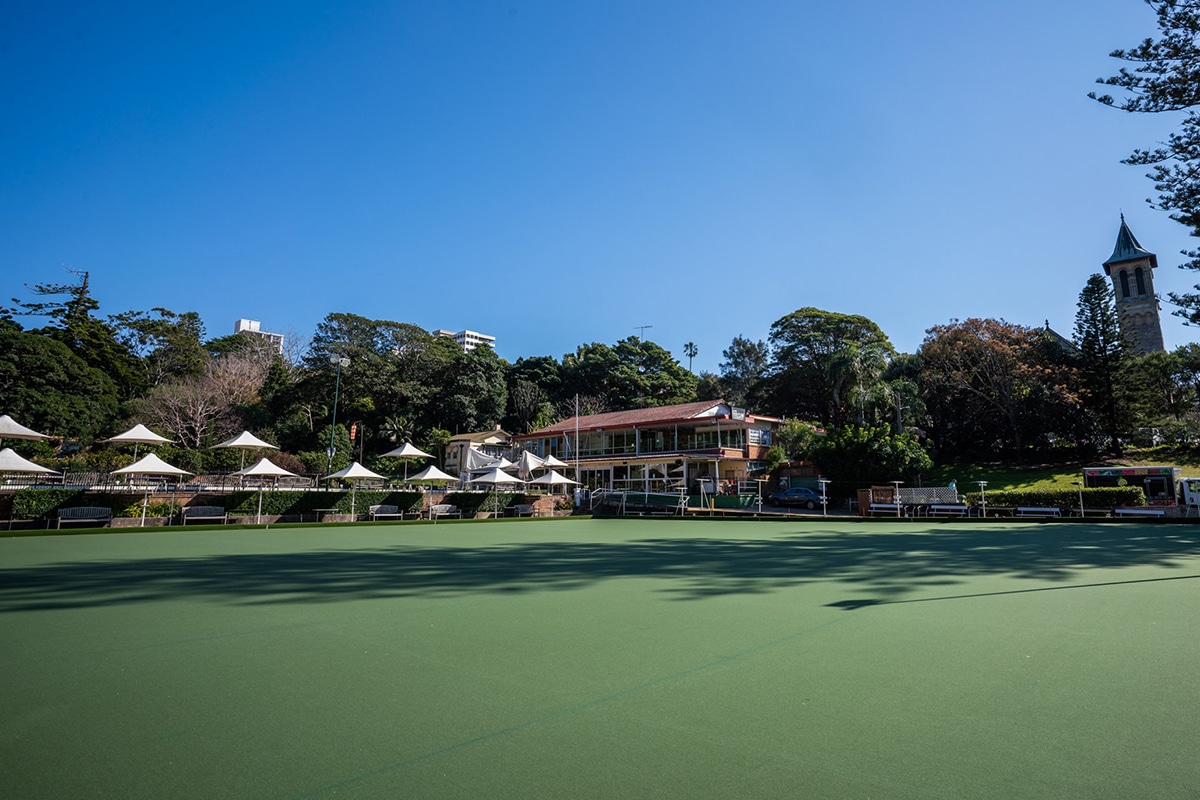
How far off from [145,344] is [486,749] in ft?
180

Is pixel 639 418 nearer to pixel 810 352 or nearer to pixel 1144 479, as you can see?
pixel 810 352

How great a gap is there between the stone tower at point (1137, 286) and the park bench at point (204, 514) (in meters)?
70.3

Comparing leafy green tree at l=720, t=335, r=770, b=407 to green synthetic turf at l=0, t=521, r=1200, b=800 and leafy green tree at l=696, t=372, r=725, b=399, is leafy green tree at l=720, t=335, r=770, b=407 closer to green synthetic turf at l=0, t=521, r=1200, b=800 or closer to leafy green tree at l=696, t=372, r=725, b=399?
leafy green tree at l=696, t=372, r=725, b=399

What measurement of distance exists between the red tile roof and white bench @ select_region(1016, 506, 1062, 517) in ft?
59.1

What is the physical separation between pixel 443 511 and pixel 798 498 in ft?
54.9

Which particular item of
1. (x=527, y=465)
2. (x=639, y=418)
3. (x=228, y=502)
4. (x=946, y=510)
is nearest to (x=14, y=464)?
(x=228, y=502)

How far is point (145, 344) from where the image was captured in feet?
152

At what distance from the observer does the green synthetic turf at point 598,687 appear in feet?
7.68

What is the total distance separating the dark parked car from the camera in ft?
99.0

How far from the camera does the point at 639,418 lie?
137ft

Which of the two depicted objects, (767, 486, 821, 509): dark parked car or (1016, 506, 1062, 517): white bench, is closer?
(1016, 506, 1062, 517): white bench

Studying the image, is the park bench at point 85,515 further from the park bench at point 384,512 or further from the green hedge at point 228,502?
the park bench at point 384,512

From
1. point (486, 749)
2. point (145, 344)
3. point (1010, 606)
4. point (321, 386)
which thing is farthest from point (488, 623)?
point (145, 344)

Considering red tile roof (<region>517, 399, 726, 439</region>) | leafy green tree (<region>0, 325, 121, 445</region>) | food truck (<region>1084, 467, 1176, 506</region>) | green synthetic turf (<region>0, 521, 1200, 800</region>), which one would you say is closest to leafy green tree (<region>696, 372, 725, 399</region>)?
red tile roof (<region>517, 399, 726, 439</region>)
